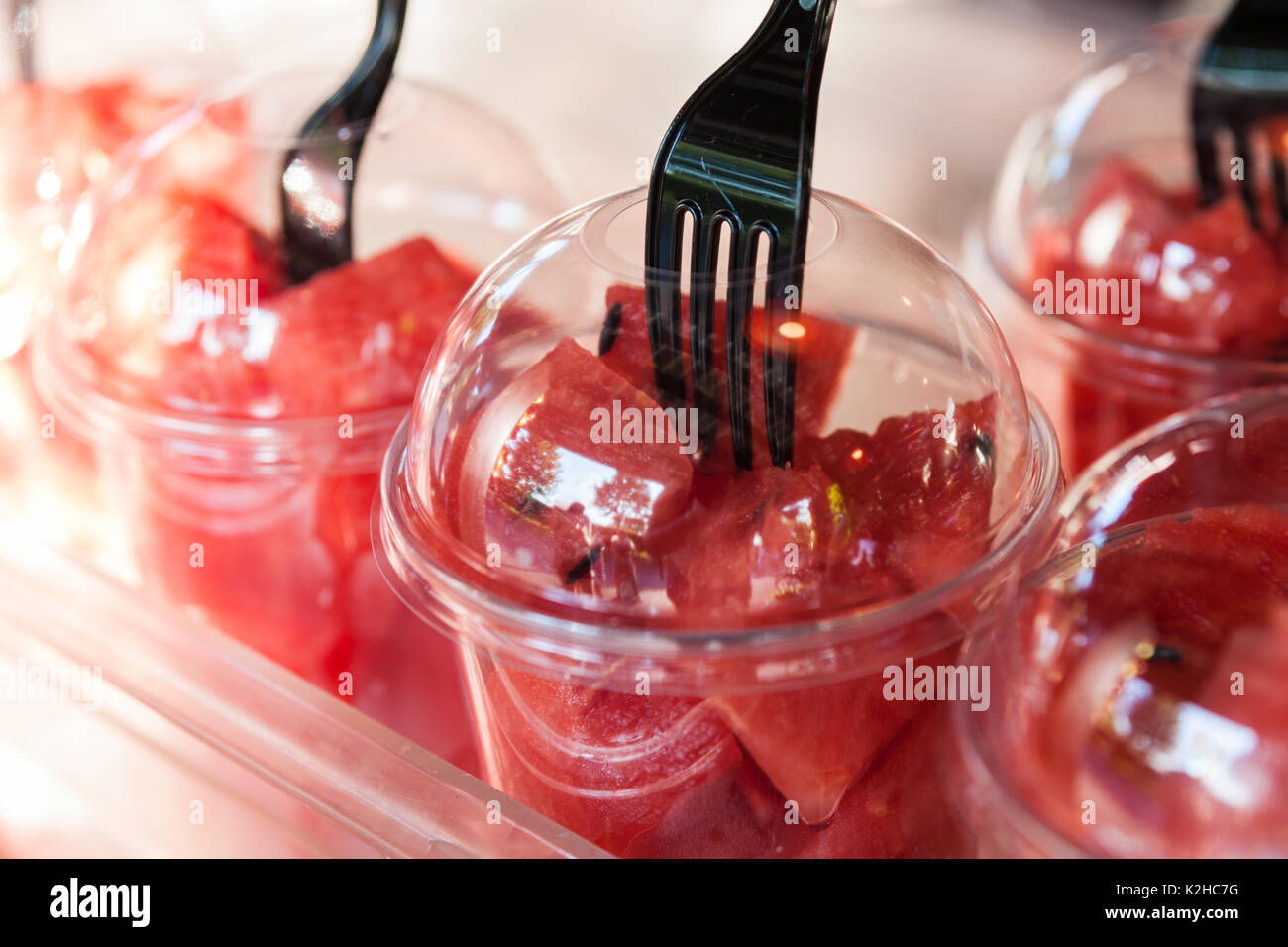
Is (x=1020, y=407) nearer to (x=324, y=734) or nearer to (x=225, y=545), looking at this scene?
(x=324, y=734)

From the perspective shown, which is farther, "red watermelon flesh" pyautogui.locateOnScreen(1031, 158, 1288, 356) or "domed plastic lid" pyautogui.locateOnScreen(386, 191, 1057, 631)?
"red watermelon flesh" pyautogui.locateOnScreen(1031, 158, 1288, 356)

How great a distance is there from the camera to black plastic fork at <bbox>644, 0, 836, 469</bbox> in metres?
0.77

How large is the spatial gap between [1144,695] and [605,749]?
32cm

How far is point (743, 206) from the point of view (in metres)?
0.79

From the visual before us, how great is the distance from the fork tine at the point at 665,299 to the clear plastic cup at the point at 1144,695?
245 mm

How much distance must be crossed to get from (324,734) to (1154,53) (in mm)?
1175

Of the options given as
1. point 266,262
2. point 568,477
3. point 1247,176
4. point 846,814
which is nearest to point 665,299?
point 568,477

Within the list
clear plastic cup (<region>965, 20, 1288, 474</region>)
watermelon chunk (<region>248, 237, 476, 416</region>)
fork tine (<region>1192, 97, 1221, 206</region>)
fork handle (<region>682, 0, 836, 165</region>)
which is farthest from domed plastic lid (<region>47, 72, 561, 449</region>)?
fork tine (<region>1192, 97, 1221, 206</region>)

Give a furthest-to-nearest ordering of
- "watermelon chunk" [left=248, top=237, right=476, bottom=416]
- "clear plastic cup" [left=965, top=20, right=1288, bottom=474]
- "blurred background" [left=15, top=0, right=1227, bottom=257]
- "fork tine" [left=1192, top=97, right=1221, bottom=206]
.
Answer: "blurred background" [left=15, top=0, right=1227, bottom=257], "fork tine" [left=1192, top=97, right=1221, bottom=206], "clear plastic cup" [left=965, top=20, right=1288, bottom=474], "watermelon chunk" [left=248, top=237, right=476, bottom=416]

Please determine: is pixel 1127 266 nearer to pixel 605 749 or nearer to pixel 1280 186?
pixel 1280 186

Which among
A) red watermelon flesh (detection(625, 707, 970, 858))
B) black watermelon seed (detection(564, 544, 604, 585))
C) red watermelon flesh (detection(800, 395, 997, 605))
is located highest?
red watermelon flesh (detection(800, 395, 997, 605))

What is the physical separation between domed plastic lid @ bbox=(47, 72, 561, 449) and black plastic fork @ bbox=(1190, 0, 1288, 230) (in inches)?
27.0

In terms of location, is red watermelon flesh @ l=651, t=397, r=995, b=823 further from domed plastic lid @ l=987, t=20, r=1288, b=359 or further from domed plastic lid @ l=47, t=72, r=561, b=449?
domed plastic lid @ l=987, t=20, r=1288, b=359
